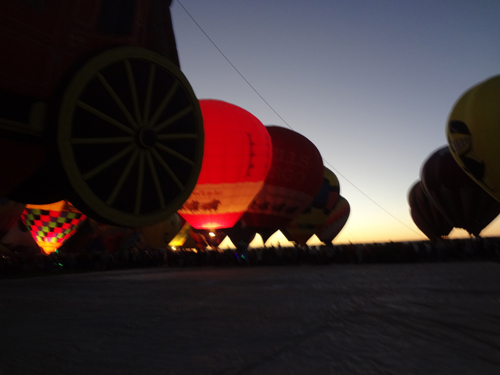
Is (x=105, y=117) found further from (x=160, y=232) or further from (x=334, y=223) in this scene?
(x=334, y=223)

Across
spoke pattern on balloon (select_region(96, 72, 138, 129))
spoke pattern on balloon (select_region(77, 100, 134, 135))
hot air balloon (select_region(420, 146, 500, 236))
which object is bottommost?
spoke pattern on balloon (select_region(77, 100, 134, 135))

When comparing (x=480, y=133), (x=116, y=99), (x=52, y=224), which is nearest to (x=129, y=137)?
(x=116, y=99)

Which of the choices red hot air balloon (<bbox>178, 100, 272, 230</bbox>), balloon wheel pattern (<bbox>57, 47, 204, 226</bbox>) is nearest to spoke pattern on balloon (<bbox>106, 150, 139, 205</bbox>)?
balloon wheel pattern (<bbox>57, 47, 204, 226</bbox>)

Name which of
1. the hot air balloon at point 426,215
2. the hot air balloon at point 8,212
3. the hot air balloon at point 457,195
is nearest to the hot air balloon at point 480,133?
the hot air balloon at point 457,195

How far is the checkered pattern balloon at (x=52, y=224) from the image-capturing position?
19.5 metres

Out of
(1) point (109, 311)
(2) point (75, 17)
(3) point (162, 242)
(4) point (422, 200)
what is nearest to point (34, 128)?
(2) point (75, 17)

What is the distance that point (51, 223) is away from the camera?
19547 millimetres

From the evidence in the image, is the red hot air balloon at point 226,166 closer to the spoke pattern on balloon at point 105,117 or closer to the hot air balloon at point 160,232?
the spoke pattern on balloon at point 105,117

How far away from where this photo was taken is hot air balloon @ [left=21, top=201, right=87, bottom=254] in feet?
63.6

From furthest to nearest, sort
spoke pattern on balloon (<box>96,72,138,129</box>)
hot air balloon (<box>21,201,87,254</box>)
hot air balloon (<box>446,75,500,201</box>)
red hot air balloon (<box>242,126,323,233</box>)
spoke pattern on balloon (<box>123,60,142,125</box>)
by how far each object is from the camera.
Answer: red hot air balloon (<box>242,126,323,233</box>) → hot air balloon (<box>21,201,87,254</box>) → hot air balloon (<box>446,75,500,201</box>) → spoke pattern on balloon (<box>123,60,142,125</box>) → spoke pattern on balloon (<box>96,72,138,129</box>)

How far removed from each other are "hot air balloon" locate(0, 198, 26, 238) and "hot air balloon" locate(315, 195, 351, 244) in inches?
1080

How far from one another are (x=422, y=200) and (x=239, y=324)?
3486 centimetres

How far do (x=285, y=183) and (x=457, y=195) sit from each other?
1312 centimetres

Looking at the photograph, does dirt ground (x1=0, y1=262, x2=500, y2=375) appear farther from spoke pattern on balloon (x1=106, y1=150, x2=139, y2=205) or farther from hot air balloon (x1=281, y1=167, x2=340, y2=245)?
hot air balloon (x1=281, y1=167, x2=340, y2=245)
